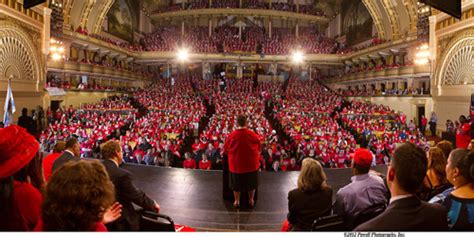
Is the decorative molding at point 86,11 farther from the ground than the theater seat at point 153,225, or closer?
farther from the ground

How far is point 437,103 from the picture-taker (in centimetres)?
2214

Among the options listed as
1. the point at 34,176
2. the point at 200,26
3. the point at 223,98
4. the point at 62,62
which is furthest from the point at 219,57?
the point at 34,176

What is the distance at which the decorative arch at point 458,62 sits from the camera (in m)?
18.5

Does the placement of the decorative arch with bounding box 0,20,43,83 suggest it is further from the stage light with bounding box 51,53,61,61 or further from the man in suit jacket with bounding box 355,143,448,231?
the man in suit jacket with bounding box 355,143,448,231

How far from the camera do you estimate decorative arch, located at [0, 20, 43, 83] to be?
57.3 feet

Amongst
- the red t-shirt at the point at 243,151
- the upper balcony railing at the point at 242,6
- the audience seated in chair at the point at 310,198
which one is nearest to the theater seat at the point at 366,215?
the audience seated in chair at the point at 310,198

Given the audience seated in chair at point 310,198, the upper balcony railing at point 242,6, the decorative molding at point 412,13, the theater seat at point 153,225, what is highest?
the upper balcony railing at point 242,6

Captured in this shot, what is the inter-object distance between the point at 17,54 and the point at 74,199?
70.2 feet

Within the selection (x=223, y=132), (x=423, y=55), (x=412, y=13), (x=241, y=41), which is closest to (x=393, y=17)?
(x=412, y=13)

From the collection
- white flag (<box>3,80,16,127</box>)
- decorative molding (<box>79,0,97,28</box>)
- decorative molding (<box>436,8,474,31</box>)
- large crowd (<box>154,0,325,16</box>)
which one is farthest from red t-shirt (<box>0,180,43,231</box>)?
large crowd (<box>154,0,325,16</box>)

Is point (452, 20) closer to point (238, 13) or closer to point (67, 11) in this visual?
point (238, 13)

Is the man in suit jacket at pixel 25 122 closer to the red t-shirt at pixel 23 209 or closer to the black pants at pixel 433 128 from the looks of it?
the red t-shirt at pixel 23 209

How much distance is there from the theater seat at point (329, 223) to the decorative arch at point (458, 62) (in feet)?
64.4

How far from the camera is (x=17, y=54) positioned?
1898cm
